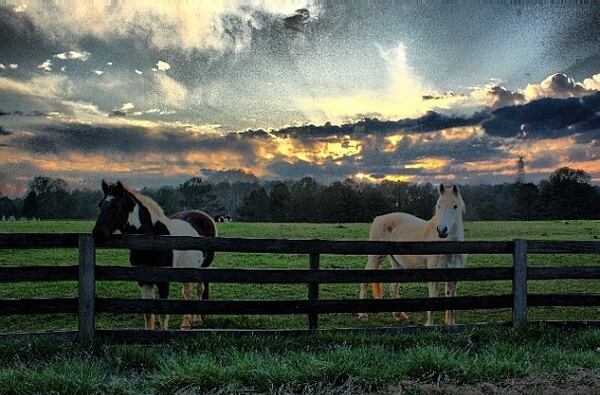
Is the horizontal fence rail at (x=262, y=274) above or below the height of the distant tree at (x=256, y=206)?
below

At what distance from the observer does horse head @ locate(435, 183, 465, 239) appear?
960 cm

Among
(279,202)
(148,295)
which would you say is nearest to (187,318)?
(148,295)

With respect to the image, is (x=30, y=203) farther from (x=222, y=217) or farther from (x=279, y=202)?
(x=279, y=202)

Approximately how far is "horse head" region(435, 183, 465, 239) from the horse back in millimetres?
4798

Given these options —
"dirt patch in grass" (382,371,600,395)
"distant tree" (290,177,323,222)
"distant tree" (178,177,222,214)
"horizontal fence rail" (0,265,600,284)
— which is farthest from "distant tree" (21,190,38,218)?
"dirt patch in grass" (382,371,600,395)

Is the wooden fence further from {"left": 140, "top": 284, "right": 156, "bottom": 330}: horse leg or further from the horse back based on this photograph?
the horse back

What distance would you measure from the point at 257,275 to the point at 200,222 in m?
4.90

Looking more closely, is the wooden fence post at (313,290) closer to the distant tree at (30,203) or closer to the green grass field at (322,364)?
the green grass field at (322,364)

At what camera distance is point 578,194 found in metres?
47.5

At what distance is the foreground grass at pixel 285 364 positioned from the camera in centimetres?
525

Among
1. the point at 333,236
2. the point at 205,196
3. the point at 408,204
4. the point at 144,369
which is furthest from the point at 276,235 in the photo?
the point at 144,369

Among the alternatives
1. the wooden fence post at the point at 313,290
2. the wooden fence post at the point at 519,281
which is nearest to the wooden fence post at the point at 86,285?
the wooden fence post at the point at 313,290

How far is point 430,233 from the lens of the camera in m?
10.9

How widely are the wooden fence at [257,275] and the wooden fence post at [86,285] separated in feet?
0.04
